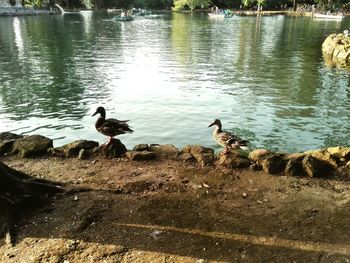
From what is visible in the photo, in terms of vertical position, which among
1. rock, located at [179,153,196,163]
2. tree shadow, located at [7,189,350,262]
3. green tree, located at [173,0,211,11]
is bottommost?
tree shadow, located at [7,189,350,262]

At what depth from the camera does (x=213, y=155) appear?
33.9ft

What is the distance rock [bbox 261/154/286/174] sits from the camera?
30.7 feet

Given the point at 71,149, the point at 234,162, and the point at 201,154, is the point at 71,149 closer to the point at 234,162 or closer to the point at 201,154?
the point at 201,154

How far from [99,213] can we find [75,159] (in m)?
3.22

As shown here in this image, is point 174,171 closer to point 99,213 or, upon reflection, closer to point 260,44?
point 99,213

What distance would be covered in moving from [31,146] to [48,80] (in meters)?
16.5

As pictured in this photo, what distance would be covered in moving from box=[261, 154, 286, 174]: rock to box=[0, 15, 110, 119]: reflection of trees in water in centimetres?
1079

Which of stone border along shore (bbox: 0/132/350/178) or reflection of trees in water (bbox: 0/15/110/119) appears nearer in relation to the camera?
stone border along shore (bbox: 0/132/350/178)

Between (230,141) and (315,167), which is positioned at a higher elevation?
(230,141)

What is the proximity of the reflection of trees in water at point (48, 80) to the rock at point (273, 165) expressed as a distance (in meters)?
10.8

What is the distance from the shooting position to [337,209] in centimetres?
761

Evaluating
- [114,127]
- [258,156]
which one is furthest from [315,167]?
[114,127]

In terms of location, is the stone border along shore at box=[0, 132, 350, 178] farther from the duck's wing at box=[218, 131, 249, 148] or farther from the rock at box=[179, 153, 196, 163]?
the duck's wing at box=[218, 131, 249, 148]

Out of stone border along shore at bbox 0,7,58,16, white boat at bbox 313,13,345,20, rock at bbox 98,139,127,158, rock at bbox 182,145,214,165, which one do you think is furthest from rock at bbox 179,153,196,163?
stone border along shore at bbox 0,7,58,16
